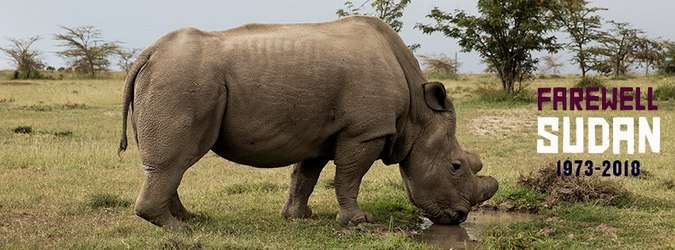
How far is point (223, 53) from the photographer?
20.6 feet

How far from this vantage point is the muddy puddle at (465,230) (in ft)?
21.3

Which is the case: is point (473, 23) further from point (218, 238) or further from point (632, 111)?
point (218, 238)

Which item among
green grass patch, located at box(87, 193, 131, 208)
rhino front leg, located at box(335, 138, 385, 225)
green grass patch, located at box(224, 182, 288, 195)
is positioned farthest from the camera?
green grass patch, located at box(224, 182, 288, 195)

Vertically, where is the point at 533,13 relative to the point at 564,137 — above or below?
above

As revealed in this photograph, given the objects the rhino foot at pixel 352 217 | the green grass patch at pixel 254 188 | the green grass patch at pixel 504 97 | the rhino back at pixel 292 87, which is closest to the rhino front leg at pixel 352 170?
the rhino foot at pixel 352 217

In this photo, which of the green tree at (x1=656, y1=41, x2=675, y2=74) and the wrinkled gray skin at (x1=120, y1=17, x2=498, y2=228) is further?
the green tree at (x1=656, y1=41, x2=675, y2=74)

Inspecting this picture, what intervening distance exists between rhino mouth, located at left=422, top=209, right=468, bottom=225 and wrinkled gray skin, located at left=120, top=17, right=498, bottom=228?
0.4 inches

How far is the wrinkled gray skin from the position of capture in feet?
20.0

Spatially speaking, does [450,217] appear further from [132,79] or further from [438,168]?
[132,79]

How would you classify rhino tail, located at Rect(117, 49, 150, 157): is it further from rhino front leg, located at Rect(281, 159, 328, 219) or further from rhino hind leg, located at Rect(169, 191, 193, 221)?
rhino front leg, located at Rect(281, 159, 328, 219)

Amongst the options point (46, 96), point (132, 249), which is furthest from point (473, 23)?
point (132, 249)

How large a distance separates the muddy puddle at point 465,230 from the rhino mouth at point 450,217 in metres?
0.05

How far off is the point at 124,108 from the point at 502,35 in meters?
20.6

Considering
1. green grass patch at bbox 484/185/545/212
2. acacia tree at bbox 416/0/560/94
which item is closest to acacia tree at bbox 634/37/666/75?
acacia tree at bbox 416/0/560/94
